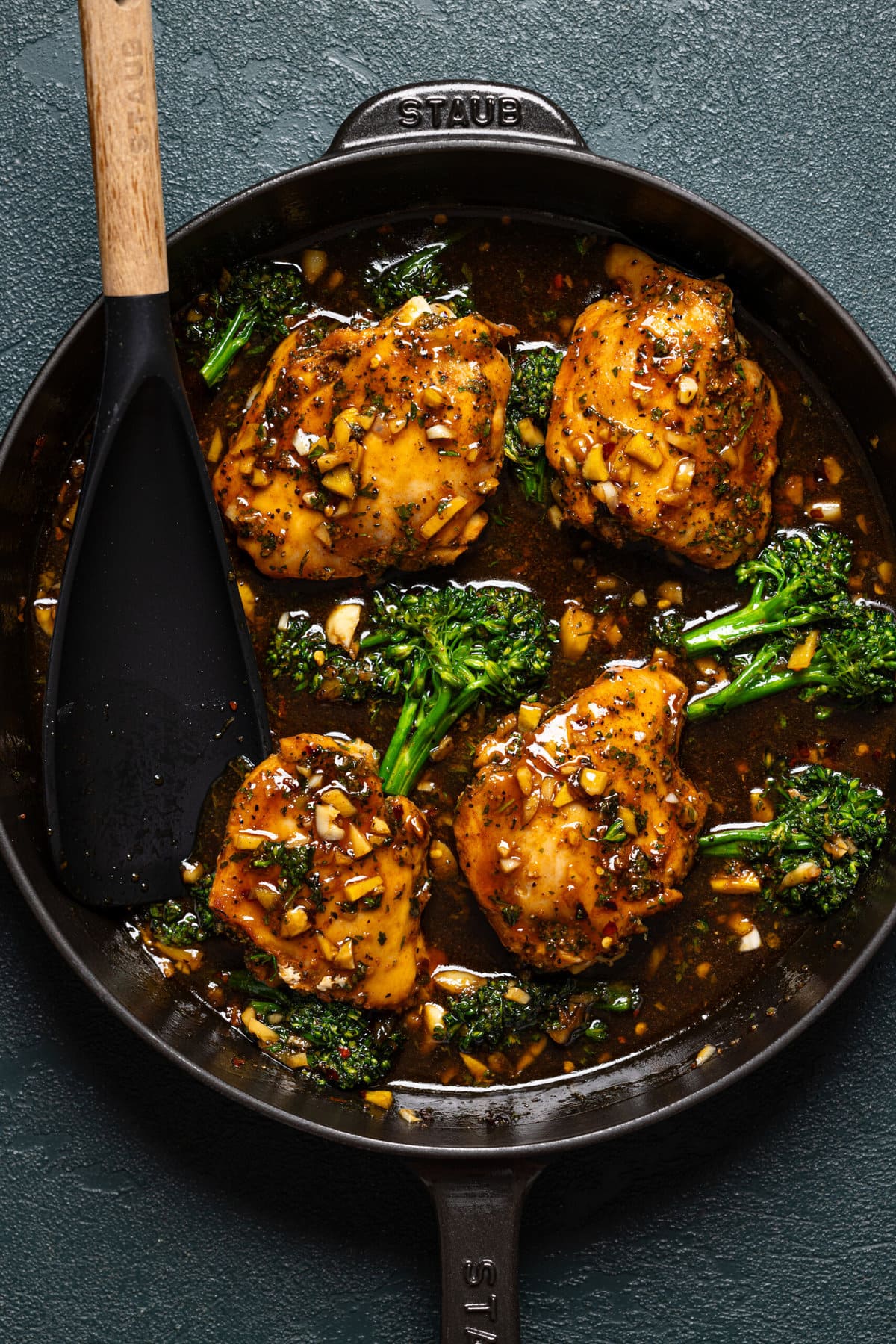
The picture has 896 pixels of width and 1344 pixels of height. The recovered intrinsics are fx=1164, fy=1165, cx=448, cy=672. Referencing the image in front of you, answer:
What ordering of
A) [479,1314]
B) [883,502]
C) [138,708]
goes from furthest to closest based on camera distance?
[883,502], [138,708], [479,1314]

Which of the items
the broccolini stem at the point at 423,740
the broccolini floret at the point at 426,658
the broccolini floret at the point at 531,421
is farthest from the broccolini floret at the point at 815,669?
the broccolini floret at the point at 531,421

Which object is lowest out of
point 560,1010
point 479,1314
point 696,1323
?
point 696,1323

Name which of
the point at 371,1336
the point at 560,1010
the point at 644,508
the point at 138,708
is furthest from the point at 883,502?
the point at 371,1336

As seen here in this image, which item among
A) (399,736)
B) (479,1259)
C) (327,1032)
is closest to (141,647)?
(399,736)

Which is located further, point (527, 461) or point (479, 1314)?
point (527, 461)

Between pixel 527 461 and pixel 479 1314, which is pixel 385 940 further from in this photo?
pixel 527 461

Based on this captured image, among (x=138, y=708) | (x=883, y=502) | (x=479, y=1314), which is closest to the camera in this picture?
(x=479, y=1314)

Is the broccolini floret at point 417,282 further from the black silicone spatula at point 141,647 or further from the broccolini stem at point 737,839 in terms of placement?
the broccolini stem at point 737,839

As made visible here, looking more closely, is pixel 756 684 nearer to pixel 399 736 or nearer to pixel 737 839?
pixel 737 839
